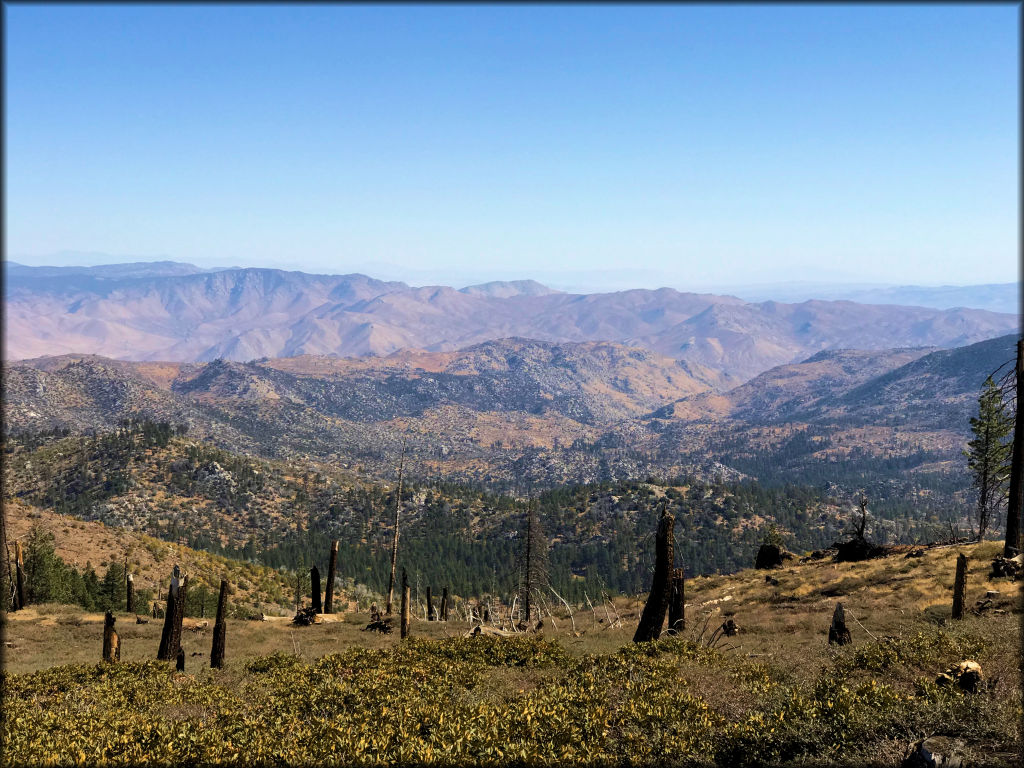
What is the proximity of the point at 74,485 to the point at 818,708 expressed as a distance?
198674 mm

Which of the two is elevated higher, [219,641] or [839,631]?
[839,631]

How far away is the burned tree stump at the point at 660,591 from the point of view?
89.7 feet

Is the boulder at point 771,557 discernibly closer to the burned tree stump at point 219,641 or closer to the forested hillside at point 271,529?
the burned tree stump at point 219,641

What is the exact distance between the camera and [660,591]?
27656 millimetres

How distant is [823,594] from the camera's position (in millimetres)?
41062

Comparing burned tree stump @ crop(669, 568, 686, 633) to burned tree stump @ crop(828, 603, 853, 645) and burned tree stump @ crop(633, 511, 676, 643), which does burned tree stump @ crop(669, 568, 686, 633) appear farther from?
burned tree stump @ crop(828, 603, 853, 645)

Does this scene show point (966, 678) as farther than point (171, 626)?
No

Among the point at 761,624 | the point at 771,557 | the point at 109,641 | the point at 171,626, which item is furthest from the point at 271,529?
the point at 761,624

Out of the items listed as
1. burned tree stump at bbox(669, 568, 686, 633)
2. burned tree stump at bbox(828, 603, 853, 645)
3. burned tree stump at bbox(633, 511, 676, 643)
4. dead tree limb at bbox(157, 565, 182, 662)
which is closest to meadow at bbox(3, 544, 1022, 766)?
burned tree stump at bbox(828, 603, 853, 645)

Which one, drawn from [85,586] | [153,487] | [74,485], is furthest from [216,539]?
[85,586]

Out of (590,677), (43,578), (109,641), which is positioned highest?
(590,677)

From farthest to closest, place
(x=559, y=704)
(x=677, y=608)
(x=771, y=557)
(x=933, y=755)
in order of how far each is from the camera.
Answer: (x=771, y=557) < (x=677, y=608) < (x=559, y=704) < (x=933, y=755)

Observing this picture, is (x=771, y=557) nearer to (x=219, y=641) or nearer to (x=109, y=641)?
(x=219, y=641)

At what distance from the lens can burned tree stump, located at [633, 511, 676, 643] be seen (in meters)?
27.3
